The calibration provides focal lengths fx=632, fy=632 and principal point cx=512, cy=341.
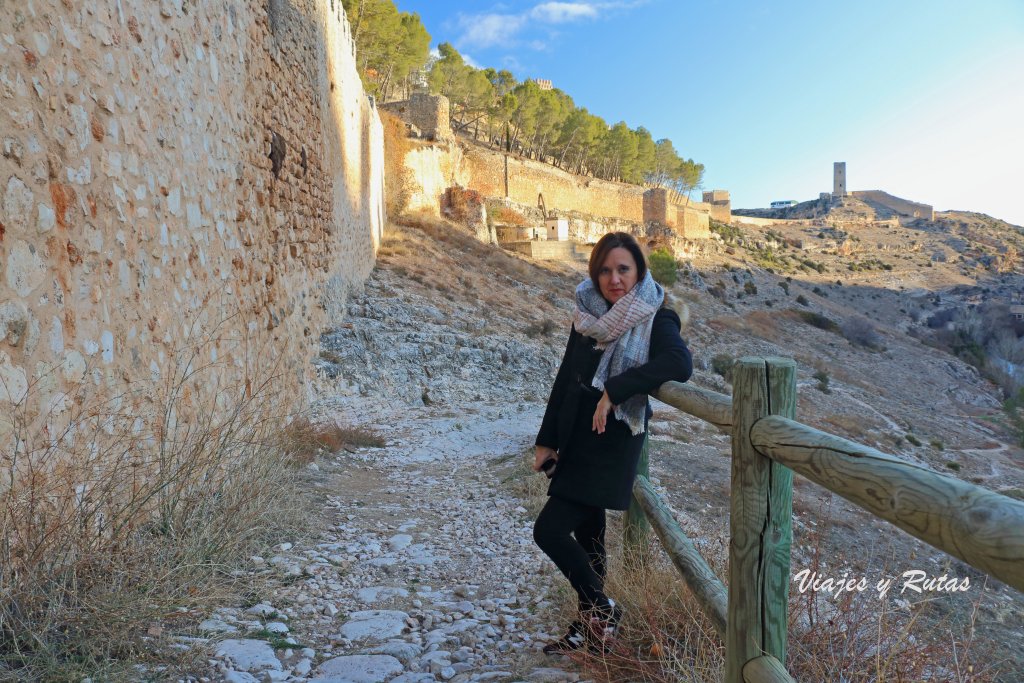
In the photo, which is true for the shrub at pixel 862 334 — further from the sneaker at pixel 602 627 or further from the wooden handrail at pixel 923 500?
the wooden handrail at pixel 923 500

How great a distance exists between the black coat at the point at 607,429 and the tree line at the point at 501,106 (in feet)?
91.9

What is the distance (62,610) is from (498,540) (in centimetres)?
263

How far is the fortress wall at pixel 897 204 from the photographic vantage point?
82.3 metres

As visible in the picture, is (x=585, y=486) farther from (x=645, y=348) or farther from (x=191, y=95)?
(x=191, y=95)

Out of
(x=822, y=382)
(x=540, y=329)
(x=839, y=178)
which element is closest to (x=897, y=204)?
(x=839, y=178)

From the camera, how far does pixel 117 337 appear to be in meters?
3.19

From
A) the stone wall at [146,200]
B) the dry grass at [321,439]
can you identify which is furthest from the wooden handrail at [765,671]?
the dry grass at [321,439]

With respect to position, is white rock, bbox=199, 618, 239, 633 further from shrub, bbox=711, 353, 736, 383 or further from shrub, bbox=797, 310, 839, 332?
shrub, bbox=797, 310, 839, 332

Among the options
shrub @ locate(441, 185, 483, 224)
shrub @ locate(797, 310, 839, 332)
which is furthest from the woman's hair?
shrub @ locate(797, 310, 839, 332)

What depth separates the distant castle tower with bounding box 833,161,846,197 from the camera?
95.1 m

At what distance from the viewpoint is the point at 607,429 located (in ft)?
8.16

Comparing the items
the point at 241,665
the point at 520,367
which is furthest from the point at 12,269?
the point at 520,367

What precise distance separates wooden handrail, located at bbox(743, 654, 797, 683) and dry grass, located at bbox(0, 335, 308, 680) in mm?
1959

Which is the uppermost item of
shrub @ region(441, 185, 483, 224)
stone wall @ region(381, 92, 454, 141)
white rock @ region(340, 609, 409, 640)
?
stone wall @ region(381, 92, 454, 141)
